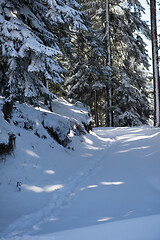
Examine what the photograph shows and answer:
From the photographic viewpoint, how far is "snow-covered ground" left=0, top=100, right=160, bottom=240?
8.60 feet

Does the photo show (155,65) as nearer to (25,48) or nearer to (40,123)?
(40,123)

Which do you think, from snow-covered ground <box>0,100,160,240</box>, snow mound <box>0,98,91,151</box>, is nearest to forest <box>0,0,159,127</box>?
snow mound <box>0,98,91,151</box>

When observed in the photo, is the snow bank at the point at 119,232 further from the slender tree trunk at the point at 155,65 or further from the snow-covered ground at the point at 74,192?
the slender tree trunk at the point at 155,65

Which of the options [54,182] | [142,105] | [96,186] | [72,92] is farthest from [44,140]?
[142,105]

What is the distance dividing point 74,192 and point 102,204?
0.83 meters

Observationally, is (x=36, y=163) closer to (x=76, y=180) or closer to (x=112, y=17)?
(x=76, y=180)

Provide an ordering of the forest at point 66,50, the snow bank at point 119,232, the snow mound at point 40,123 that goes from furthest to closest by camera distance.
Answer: the snow mound at point 40,123
the forest at point 66,50
the snow bank at point 119,232

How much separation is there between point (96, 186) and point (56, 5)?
5889 millimetres

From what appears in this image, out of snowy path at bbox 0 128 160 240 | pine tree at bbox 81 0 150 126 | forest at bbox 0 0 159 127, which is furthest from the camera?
pine tree at bbox 81 0 150 126

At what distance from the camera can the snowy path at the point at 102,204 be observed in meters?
2.55

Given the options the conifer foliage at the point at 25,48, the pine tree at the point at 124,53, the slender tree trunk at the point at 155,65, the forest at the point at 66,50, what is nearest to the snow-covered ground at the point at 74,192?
the conifer foliage at the point at 25,48

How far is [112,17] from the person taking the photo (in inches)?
730

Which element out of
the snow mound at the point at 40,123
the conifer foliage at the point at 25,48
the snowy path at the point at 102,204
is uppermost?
the conifer foliage at the point at 25,48

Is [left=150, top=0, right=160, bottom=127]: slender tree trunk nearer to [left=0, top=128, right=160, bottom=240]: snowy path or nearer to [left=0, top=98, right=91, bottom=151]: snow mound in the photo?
[left=0, top=98, right=91, bottom=151]: snow mound
